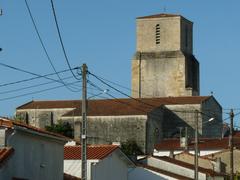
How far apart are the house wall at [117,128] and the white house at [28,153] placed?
81.5 meters

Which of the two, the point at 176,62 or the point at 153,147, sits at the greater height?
the point at 176,62

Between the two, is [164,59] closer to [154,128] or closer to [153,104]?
[153,104]

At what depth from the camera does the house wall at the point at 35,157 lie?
3231 cm

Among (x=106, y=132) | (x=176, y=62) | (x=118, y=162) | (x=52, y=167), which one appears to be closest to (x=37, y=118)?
(x=106, y=132)

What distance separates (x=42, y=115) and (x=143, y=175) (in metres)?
73.8

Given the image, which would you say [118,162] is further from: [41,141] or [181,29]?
[181,29]

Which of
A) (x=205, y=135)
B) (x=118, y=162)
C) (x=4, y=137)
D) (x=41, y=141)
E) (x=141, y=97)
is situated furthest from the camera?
(x=141, y=97)

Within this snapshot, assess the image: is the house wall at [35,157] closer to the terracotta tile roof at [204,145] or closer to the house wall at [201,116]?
the terracotta tile roof at [204,145]

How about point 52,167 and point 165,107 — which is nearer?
point 52,167

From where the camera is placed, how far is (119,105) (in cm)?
12838

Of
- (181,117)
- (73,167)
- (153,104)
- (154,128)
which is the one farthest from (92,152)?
(181,117)

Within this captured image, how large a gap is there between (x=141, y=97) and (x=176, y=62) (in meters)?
6.95

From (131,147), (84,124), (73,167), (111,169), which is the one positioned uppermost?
(84,124)

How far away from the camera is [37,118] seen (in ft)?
431
